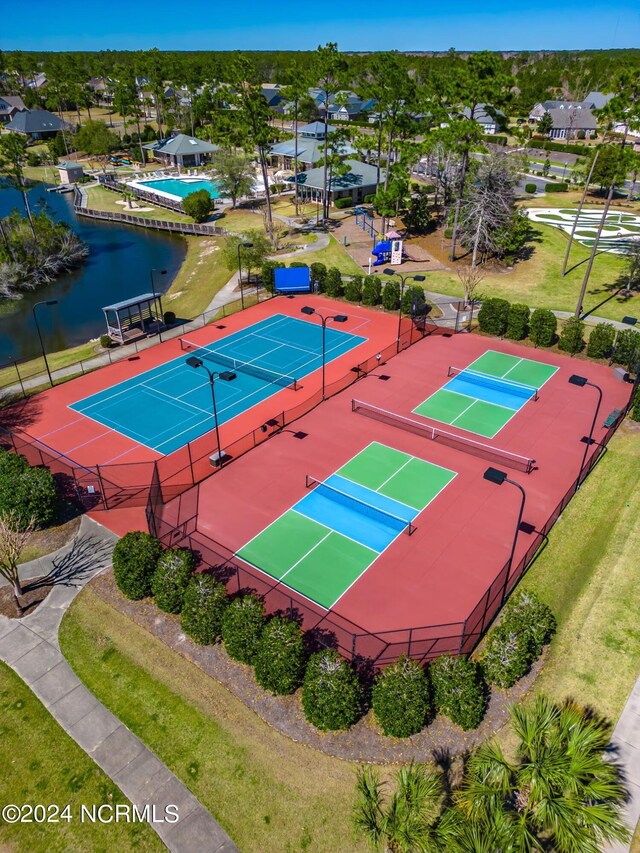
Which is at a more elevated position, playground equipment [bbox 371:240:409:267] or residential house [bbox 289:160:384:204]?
residential house [bbox 289:160:384:204]

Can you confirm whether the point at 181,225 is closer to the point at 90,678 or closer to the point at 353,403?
the point at 353,403

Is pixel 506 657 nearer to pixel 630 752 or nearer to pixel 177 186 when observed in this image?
pixel 630 752

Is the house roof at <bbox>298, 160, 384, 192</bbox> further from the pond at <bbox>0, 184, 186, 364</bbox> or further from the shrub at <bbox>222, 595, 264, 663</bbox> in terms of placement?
the shrub at <bbox>222, 595, 264, 663</bbox>

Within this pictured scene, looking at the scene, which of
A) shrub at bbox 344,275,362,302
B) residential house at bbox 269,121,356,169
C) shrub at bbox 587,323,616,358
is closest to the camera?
shrub at bbox 587,323,616,358

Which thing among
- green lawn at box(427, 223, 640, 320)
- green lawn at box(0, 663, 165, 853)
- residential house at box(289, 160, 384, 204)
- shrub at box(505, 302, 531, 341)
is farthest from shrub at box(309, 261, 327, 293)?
green lawn at box(0, 663, 165, 853)

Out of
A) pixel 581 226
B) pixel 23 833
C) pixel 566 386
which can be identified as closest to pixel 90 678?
pixel 23 833

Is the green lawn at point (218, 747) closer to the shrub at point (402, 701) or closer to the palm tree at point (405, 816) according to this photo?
the shrub at point (402, 701)

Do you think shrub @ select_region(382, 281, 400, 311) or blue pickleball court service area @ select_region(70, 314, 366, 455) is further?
shrub @ select_region(382, 281, 400, 311)
